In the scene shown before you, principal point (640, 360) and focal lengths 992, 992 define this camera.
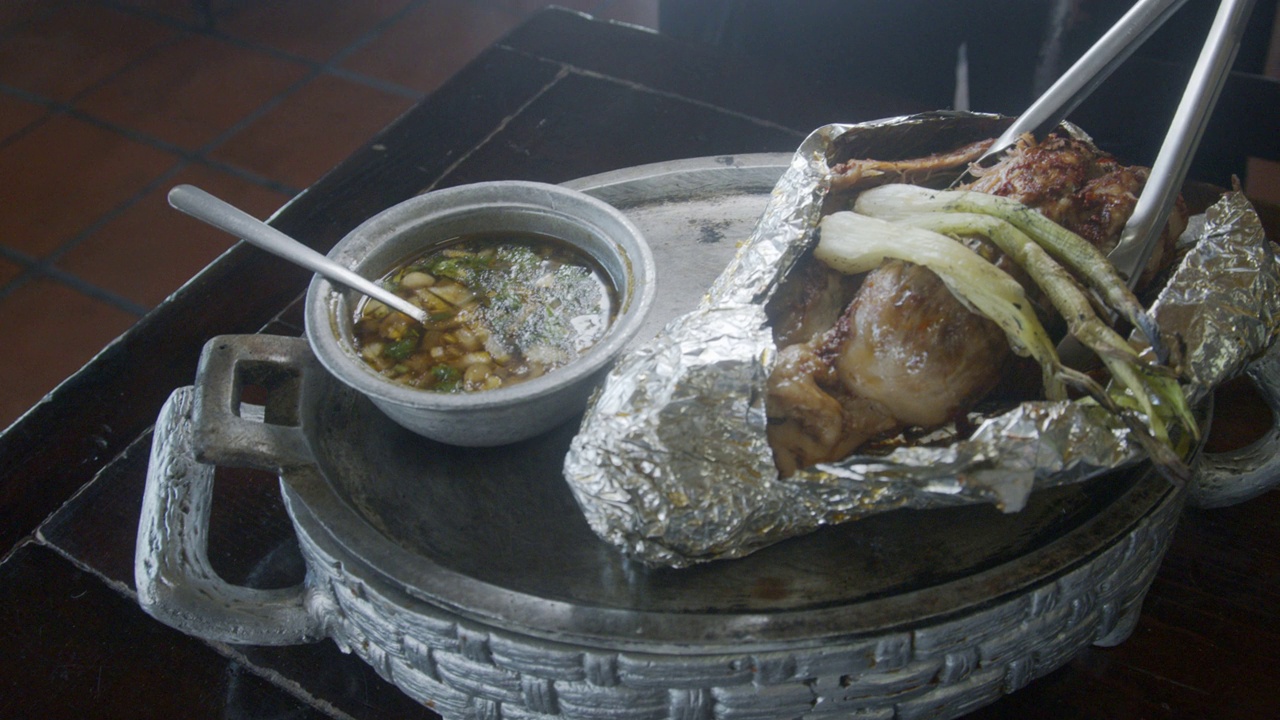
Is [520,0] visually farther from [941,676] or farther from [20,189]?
[941,676]

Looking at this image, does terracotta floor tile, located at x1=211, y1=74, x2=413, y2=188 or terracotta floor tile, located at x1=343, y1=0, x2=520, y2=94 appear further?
terracotta floor tile, located at x1=343, y1=0, x2=520, y2=94

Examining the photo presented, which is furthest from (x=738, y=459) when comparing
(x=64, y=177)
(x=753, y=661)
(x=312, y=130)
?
(x=64, y=177)

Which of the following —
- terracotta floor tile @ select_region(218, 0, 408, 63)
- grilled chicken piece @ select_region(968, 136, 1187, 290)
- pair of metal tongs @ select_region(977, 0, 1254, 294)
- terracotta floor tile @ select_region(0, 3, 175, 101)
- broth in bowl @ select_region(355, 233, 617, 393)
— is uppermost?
pair of metal tongs @ select_region(977, 0, 1254, 294)

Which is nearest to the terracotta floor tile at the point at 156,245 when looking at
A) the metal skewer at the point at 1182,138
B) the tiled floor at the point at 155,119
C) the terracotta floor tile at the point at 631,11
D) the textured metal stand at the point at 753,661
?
the tiled floor at the point at 155,119

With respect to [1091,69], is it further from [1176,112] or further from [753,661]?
[753,661]

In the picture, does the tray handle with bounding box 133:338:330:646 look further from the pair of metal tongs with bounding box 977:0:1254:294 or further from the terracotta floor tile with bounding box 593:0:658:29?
the terracotta floor tile with bounding box 593:0:658:29

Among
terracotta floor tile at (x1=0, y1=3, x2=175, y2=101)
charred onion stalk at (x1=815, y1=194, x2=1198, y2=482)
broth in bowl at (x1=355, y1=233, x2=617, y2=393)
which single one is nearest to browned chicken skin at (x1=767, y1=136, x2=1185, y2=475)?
charred onion stalk at (x1=815, y1=194, x2=1198, y2=482)

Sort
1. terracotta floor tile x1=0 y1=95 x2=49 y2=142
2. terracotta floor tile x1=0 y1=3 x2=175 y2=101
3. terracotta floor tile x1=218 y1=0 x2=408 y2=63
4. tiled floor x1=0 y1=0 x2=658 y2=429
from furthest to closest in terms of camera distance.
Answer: terracotta floor tile x1=218 y1=0 x2=408 y2=63 < terracotta floor tile x1=0 y1=3 x2=175 y2=101 < terracotta floor tile x1=0 y1=95 x2=49 y2=142 < tiled floor x1=0 y1=0 x2=658 y2=429
